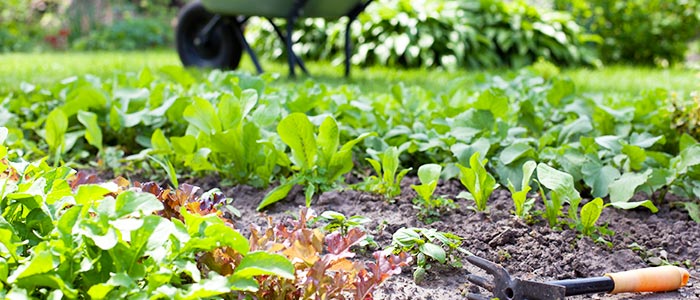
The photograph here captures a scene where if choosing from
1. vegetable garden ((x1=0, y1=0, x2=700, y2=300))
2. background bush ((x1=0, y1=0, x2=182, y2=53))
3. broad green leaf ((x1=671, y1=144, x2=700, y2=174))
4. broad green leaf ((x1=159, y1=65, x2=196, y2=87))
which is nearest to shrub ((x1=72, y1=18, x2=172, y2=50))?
background bush ((x1=0, y1=0, x2=182, y2=53))

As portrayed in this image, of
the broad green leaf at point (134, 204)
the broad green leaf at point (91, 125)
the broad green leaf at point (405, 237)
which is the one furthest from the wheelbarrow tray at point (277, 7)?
the broad green leaf at point (134, 204)

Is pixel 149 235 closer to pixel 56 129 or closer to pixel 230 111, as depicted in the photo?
pixel 230 111

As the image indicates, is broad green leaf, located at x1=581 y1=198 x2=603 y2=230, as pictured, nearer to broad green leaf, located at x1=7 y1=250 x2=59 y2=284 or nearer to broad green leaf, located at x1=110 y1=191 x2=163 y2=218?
broad green leaf, located at x1=110 y1=191 x2=163 y2=218

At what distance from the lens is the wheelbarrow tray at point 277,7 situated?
5555 millimetres

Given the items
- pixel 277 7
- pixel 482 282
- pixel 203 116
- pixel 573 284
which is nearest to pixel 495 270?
pixel 482 282

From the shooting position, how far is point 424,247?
1.80 m

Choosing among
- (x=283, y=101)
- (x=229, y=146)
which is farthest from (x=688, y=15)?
(x=229, y=146)

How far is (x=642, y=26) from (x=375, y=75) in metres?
3.36

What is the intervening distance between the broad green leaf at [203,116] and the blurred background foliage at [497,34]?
15.1 feet

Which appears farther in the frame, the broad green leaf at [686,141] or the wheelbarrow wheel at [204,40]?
the wheelbarrow wheel at [204,40]

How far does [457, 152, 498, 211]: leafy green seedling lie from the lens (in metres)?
2.11

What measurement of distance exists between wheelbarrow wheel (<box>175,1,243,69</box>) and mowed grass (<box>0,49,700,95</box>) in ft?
0.80

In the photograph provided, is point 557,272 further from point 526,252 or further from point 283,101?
point 283,101

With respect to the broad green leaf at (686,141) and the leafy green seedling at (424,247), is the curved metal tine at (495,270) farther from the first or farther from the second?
the broad green leaf at (686,141)
